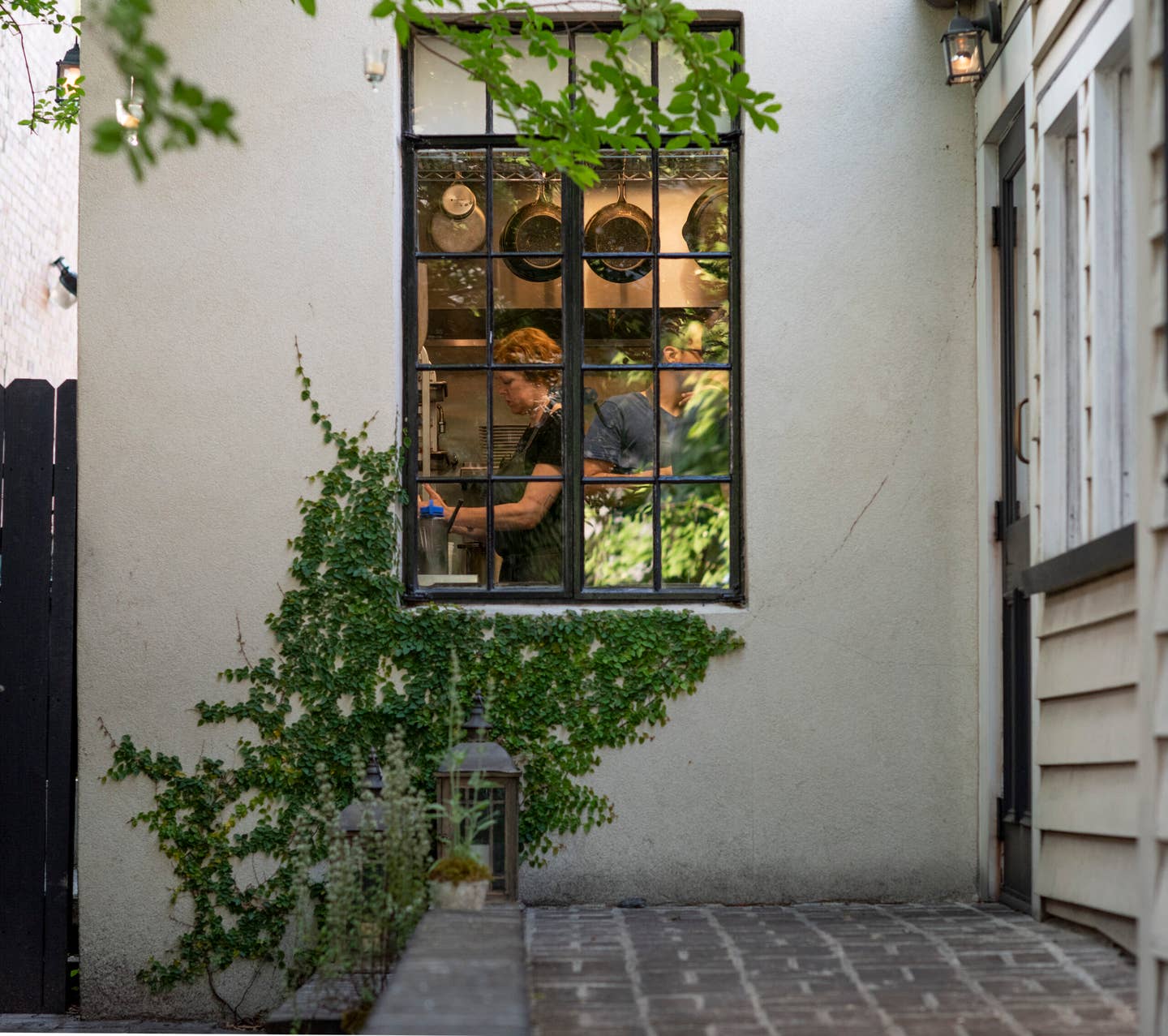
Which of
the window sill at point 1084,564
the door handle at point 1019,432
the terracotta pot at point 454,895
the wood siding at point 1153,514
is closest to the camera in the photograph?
the wood siding at point 1153,514

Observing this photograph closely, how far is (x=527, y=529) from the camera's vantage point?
19.5 feet

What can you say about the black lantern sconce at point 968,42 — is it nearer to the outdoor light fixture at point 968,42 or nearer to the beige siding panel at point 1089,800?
the outdoor light fixture at point 968,42

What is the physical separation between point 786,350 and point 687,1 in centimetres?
149

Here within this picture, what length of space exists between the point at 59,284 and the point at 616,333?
228 inches

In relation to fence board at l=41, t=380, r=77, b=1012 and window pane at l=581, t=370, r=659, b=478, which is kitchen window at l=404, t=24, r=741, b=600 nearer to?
window pane at l=581, t=370, r=659, b=478

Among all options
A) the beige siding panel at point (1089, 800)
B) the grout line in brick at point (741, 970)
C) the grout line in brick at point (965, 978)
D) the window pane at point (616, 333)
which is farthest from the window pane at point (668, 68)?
the grout line in brick at point (965, 978)

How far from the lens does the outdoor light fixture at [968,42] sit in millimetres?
5418

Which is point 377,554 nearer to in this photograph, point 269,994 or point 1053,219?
point 269,994

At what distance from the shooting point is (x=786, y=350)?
5801 millimetres

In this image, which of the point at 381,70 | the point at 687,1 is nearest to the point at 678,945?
the point at 381,70

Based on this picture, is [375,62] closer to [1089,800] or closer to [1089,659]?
Result: [1089,659]

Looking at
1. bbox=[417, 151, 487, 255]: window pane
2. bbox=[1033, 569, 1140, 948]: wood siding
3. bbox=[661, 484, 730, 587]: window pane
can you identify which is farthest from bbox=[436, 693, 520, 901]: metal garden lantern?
bbox=[417, 151, 487, 255]: window pane

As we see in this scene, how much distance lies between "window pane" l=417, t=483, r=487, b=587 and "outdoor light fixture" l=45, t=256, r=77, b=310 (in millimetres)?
4641

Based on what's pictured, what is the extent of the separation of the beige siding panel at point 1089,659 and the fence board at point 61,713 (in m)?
3.94
